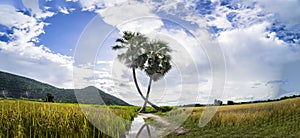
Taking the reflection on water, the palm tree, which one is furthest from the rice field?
the palm tree

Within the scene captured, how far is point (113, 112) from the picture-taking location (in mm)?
6672

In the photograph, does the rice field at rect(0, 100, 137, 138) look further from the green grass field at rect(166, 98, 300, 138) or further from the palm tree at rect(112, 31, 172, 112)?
the green grass field at rect(166, 98, 300, 138)

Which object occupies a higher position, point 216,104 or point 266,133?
point 216,104

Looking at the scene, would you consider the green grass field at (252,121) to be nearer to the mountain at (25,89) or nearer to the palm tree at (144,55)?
the palm tree at (144,55)

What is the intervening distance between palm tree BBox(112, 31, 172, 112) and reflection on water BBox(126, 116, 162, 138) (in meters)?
0.45

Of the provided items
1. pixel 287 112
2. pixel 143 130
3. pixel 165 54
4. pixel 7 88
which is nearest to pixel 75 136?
pixel 143 130

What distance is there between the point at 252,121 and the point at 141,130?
13.5 feet

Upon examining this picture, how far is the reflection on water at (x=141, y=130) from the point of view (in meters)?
6.51

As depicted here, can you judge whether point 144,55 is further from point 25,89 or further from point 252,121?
point 25,89

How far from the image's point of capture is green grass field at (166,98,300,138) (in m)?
8.30

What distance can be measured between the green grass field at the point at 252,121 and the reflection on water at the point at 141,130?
1.64 ft

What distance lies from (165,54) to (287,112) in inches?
215

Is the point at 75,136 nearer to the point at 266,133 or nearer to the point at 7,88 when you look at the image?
the point at 266,133

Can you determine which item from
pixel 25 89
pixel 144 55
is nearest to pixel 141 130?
pixel 144 55
